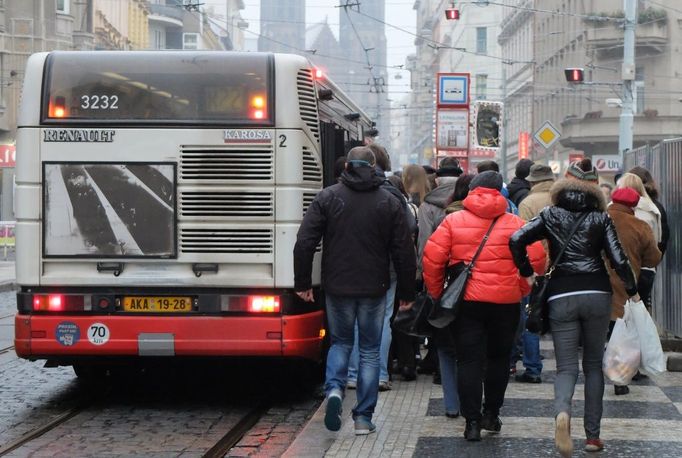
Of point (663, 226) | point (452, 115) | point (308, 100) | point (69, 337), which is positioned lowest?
point (69, 337)

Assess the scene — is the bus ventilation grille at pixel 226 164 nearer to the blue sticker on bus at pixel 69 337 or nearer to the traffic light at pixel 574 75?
the blue sticker on bus at pixel 69 337

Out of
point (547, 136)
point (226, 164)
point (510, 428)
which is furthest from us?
point (547, 136)

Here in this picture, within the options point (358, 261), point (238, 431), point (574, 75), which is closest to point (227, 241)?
point (238, 431)

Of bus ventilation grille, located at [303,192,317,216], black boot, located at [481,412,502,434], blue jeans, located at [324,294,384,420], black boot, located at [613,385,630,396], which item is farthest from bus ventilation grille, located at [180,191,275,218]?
black boot, located at [613,385,630,396]

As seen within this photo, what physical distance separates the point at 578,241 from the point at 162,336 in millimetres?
3290

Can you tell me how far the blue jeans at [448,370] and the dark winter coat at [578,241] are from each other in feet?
3.57

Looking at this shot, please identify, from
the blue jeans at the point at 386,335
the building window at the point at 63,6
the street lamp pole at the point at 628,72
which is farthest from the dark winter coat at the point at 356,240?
the building window at the point at 63,6

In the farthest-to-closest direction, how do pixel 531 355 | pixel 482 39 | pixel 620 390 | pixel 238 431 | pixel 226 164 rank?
1. pixel 482 39
2. pixel 531 355
3. pixel 620 390
4. pixel 226 164
5. pixel 238 431

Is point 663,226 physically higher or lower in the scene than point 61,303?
higher

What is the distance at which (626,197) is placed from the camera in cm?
983

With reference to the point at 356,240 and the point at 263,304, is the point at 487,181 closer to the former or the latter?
the point at 356,240

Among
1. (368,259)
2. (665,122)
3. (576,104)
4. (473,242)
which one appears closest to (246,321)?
(368,259)

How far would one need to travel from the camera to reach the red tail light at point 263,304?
31.6 feet

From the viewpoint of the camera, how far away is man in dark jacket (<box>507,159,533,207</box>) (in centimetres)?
1243
